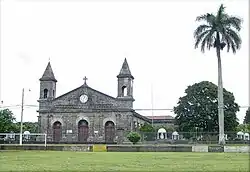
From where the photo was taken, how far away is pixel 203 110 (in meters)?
63.0

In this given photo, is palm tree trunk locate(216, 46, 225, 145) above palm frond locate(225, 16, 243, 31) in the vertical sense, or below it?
below

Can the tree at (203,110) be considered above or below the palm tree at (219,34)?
below

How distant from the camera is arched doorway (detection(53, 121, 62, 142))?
198 ft

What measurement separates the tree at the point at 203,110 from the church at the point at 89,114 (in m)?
8.05

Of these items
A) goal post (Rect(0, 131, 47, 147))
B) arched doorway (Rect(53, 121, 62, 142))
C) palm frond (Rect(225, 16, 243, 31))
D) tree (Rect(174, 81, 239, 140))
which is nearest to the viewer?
palm frond (Rect(225, 16, 243, 31))

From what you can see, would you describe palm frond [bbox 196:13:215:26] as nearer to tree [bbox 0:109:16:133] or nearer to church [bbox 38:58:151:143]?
church [bbox 38:58:151:143]

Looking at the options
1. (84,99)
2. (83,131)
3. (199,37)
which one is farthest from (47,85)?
(199,37)

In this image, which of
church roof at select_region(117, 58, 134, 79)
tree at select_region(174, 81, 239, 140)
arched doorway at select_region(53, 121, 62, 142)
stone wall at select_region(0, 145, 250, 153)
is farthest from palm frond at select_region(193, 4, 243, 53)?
arched doorway at select_region(53, 121, 62, 142)

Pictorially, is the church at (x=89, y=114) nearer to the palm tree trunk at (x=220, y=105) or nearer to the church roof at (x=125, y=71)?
the church roof at (x=125, y=71)

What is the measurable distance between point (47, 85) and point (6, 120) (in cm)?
972

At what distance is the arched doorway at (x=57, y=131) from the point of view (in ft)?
198

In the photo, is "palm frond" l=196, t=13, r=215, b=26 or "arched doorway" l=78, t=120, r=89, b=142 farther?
"arched doorway" l=78, t=120, r=89, b=142

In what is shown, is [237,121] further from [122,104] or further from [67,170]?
[67,170]

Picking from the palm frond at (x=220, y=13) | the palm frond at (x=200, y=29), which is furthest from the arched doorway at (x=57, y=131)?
the palm frond at (x=220, y=13)
